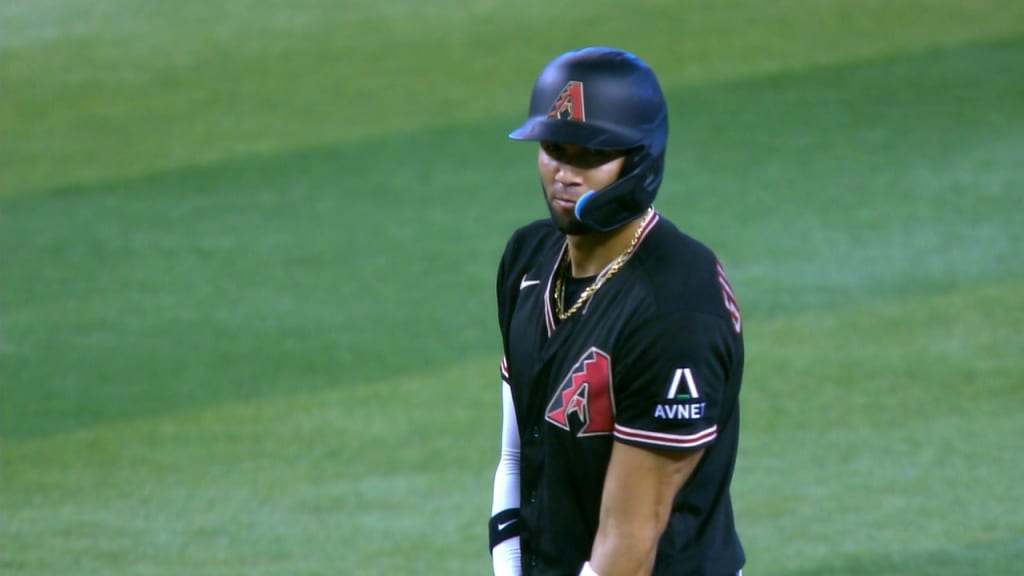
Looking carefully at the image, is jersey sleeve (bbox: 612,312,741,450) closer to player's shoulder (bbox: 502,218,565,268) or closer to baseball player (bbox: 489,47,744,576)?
baseball player (bbox: 489,47,744,576)

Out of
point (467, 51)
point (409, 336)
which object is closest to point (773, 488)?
point (409, 336)

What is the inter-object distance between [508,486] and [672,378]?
59 cm

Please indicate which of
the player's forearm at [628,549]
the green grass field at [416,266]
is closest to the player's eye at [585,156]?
the player's forearm at [628,549]

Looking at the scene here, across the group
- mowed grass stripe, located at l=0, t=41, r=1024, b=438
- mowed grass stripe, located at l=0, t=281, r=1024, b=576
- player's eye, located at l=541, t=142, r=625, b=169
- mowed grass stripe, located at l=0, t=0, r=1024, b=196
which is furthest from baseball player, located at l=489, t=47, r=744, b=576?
mowed grass stripe, located at l=0, t=0, r=1024, b=196

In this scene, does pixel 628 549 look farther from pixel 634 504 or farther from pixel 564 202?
pixel 564 202

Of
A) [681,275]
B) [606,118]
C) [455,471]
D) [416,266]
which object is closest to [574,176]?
[606,118]

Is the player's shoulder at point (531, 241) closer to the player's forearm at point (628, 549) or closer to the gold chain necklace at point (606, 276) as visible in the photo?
the gold chain necklace at point (606, 276)

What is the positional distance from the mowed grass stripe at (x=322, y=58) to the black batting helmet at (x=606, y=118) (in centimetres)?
783

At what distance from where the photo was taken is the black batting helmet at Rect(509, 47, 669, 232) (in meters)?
2.66

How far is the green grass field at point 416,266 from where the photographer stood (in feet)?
20.2

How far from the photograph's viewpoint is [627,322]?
8.57ft

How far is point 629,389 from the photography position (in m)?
2.61

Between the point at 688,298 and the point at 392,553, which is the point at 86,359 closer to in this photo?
the point at 392,553

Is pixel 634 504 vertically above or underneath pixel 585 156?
A: underneath
